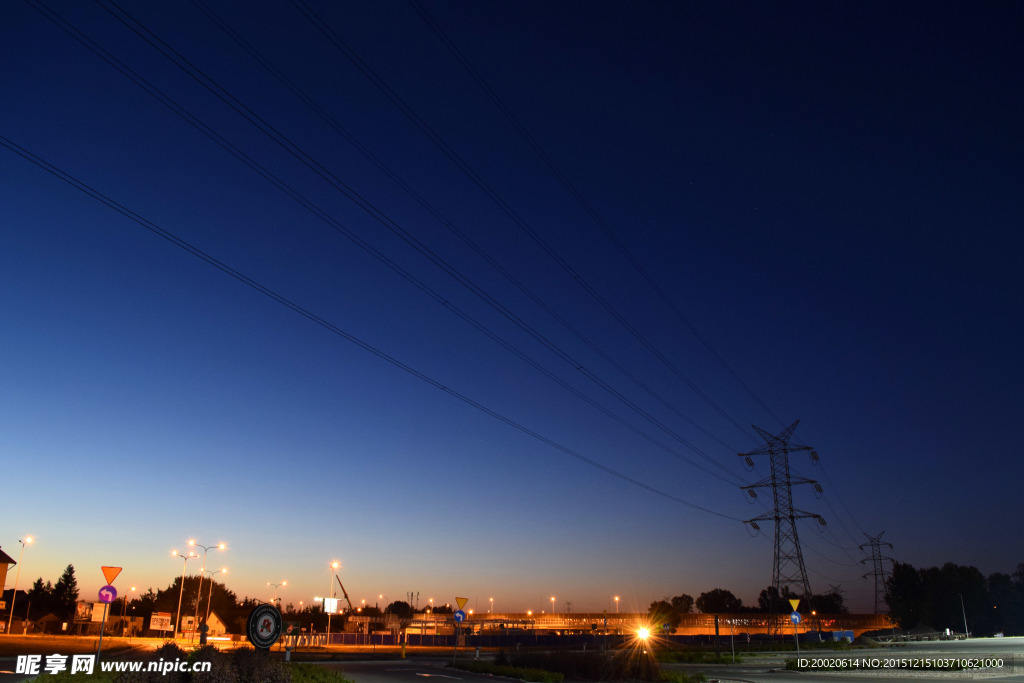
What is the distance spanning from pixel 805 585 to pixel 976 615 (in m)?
159

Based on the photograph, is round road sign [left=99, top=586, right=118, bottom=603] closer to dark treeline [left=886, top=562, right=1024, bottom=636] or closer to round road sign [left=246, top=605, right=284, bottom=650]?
round road sign [left=246, top=605, right=284, bottom=650]

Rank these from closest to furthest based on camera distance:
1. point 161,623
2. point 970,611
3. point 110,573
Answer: point 110,573
point 161,623
point 970,611

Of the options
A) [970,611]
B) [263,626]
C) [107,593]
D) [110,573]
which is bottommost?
[970,611]

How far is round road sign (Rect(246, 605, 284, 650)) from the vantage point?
16.7 m

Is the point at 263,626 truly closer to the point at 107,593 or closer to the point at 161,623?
the point at 107,593

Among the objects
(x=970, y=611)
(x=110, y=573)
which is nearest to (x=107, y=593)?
(x=110, y=573)

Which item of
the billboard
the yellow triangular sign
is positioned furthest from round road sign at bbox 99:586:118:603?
the billboard

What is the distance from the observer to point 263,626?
1691cm

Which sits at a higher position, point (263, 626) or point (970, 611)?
point (263, 626)

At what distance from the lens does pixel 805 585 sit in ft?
240

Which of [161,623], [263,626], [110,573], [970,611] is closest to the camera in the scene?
[263,626]

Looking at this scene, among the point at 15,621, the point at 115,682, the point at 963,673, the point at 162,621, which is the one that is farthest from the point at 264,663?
the point at 15,621

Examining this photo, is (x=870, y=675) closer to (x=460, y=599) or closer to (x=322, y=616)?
(x=460, y=599)

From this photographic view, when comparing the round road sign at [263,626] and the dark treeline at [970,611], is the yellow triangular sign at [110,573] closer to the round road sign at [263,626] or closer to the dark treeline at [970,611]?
the round road sign at [263,626]
